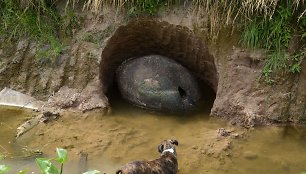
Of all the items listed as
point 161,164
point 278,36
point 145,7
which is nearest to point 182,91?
point 145,7

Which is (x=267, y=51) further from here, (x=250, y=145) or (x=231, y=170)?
(x=231, y=170)

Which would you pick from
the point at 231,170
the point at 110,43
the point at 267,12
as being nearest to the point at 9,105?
the point at 110,43

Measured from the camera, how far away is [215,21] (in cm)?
578

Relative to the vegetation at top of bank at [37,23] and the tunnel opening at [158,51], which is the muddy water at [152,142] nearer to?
the tunnel opening at [158,51]

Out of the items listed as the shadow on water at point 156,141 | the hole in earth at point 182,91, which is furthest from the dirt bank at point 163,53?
the hole in earth at point 182,91

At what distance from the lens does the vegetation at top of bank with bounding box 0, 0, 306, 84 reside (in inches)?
216

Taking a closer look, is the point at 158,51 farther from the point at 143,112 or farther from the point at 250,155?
the point at 250,155

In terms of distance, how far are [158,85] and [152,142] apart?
3.18 ft

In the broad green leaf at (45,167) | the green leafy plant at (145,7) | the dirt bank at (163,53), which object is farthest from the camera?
the green leafy plant at (145,7)

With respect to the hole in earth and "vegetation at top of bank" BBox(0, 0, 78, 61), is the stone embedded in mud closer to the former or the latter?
the hole in earth

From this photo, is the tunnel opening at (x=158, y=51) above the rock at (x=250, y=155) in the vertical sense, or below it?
above

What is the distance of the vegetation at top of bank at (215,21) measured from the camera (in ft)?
18.0

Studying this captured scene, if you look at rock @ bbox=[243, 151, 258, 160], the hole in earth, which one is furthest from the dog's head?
the hole in earth

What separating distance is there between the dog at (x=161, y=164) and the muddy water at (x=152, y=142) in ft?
0.80
